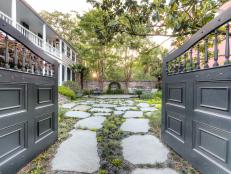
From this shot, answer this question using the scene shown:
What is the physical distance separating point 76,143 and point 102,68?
1149 cm

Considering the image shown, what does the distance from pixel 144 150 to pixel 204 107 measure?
98cm

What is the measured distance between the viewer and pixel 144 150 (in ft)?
6.56

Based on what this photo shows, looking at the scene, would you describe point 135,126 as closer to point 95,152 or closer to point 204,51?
point 95,152

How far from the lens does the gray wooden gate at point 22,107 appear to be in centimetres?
130

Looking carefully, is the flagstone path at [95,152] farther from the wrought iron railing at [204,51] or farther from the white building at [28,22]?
the white building at [28,22]

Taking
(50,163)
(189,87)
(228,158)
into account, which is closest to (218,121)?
(228,158)

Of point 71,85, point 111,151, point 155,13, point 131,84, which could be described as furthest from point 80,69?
point 111,151

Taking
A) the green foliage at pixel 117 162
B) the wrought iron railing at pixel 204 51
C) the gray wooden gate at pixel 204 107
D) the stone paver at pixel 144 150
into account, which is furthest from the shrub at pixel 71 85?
the green foliage at pixel 117 162

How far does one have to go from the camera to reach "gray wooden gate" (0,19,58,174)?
51.1 inches

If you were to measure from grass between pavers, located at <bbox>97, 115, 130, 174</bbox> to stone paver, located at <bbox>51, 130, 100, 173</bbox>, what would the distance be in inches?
3.0

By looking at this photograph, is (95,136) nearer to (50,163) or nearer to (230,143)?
(50,163)

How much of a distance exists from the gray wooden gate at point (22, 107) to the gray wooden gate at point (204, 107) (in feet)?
5.82

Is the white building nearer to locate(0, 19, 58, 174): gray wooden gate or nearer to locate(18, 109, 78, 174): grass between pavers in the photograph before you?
locate(0, 19, 58, 174): gray wooden gate

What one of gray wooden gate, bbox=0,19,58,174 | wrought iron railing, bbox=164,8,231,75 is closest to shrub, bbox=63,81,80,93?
gray wooden gate, bbox=0,19,58,174
